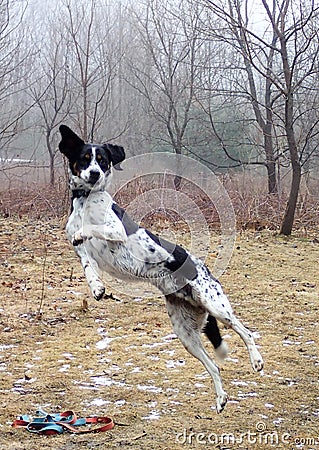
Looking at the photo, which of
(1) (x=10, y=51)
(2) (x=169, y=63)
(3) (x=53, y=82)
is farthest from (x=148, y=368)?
(3) (x=53, y=82)


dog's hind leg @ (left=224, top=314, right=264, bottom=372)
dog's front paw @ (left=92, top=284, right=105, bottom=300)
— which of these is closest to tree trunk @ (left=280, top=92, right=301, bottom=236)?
dog's hind leg @ (left=224, top=314, right=264, bottom=372)

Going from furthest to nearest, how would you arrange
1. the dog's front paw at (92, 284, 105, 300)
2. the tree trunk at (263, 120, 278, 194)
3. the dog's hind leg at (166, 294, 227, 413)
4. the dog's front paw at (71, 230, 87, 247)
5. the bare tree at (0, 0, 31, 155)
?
the tree trunk at (263, 120, 278, 194) → the bare tree at (0, 0, 31, 155) → the dog's hind leg at (166, 294, 227, 413) → the dog's front paw at (71, 230, 87, 247) → the dog's front paw at (92, 284, 105, 300)

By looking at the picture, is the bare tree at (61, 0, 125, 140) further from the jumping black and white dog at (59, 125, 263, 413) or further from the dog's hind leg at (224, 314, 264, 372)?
the dog's hind leg at (224, 314, 264, 372)

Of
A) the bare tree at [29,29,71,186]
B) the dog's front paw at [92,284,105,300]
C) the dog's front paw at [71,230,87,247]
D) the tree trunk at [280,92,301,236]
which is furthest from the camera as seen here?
the bare tree at [29,29,71,186]

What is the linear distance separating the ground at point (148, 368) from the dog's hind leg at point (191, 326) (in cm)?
15

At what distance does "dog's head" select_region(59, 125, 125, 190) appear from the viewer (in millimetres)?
3098

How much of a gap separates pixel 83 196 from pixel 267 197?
32.7ft

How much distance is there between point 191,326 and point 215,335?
188 mm

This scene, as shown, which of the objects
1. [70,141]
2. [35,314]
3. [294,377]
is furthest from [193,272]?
[35,314]

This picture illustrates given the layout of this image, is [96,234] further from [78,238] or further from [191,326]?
[191,326]

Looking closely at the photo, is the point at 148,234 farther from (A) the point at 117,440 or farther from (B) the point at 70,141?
(A) the point at 117,440

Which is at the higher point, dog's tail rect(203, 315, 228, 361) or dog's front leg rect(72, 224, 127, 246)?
dog's front leg rect(72, 224, 127, 246)

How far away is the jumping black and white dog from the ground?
0.23 m

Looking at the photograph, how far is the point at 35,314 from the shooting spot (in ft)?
21.8
